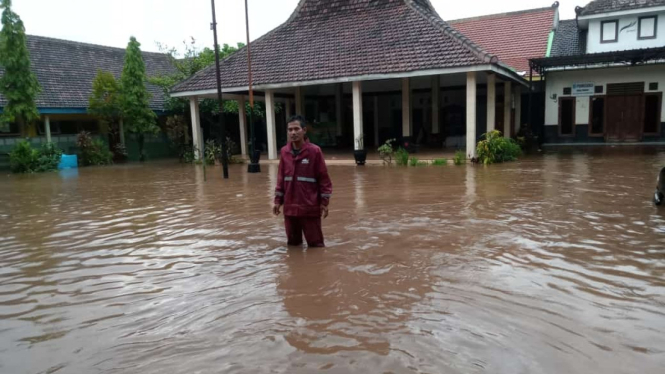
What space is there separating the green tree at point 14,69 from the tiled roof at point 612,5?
22463 mm

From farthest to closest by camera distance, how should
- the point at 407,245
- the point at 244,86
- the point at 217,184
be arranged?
the point at 244,86
the point at 217,184
the point at 407,245

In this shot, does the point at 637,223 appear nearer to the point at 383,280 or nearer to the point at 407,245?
the point at 407,245

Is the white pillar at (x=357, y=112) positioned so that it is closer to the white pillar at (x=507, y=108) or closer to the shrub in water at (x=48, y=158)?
the white pillar at (x=507, y=108)

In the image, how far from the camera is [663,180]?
7695 mm

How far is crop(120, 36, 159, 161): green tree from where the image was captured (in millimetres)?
21438

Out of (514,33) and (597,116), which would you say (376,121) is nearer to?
(514,33)


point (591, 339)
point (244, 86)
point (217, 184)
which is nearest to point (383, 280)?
point (591, 339)

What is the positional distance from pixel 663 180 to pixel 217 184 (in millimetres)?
9481

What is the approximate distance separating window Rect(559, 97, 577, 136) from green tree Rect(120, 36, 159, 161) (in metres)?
18.3

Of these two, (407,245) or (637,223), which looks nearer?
(407,245)

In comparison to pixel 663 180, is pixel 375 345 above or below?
below

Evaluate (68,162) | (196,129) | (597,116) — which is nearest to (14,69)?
(68,162)

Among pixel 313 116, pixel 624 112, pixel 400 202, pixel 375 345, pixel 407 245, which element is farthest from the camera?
pixel 313 116

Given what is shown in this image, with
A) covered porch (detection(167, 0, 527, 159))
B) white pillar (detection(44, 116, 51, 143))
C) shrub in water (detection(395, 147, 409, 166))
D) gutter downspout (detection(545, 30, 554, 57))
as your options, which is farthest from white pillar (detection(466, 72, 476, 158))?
white pillar (detection(44, 116, 51, 143))
